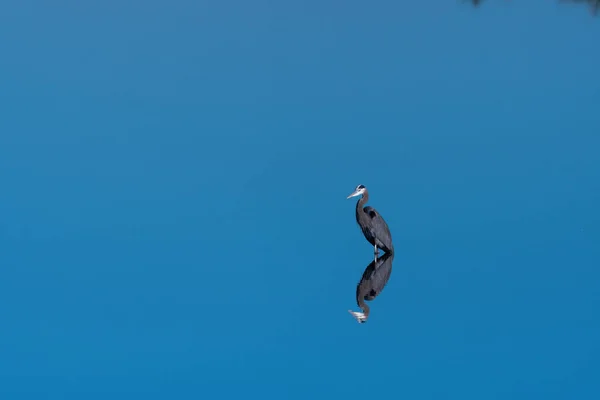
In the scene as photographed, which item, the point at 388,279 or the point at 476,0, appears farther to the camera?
the point at 476,0

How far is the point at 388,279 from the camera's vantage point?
3920mm

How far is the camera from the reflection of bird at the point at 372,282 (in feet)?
11.5

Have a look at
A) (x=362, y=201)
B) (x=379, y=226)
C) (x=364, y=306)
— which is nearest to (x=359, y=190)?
(x=362, y=201)

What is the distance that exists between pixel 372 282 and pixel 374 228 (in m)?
0.47

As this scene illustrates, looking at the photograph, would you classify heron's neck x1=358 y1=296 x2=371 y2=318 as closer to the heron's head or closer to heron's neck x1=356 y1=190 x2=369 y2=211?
heron's neck x1=356 y1=190 x2=369 y2=211

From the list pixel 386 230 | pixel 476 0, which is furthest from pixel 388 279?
pixel 476 0

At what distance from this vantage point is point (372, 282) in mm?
3898

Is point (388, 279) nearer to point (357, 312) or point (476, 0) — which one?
point (357, 312)

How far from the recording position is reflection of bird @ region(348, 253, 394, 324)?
351 centimetres

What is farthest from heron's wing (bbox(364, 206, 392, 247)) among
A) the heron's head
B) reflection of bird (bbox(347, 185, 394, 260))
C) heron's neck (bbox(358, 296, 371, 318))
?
heron's neck (bbox(358, 296, 371, 318))

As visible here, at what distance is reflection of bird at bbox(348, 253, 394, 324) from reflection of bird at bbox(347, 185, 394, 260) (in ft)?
0.21

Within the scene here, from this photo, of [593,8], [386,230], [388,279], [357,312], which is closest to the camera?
[357,312]

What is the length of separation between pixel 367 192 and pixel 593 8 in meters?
2.70

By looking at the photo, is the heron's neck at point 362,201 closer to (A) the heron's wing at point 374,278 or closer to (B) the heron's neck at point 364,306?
(A) the heron's wing at point 374,278
